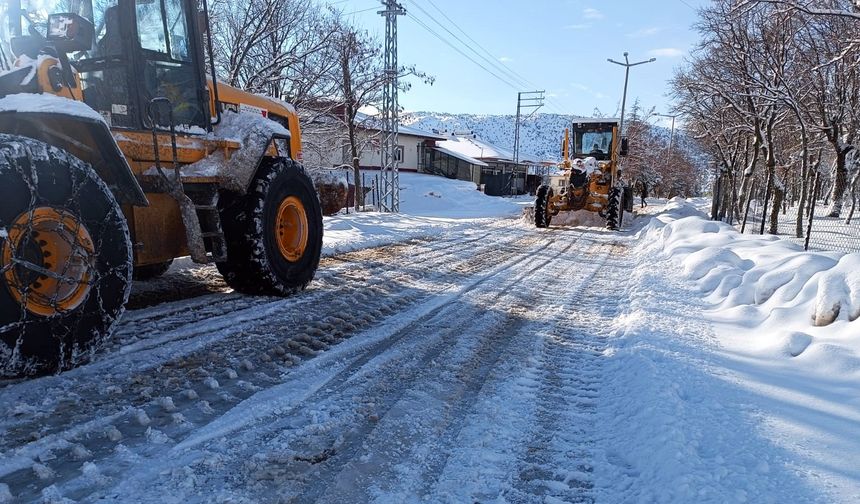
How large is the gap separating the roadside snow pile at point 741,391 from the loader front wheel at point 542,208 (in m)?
9.85

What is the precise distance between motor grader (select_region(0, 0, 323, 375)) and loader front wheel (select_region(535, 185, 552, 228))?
35.1 feet

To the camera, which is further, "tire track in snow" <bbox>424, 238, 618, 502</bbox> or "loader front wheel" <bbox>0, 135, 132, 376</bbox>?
"loader front wheel" <bbox>0, 135, 132, 376</bbox>

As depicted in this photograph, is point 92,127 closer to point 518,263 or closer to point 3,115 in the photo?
point 3,115

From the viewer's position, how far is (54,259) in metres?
3.17

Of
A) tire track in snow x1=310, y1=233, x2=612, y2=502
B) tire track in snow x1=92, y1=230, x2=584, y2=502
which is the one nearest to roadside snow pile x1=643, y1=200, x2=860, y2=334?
tire track in snow x1=310, y1=233, x2=612, y2=502

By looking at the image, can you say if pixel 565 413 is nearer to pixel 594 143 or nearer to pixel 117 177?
pixel 117 177

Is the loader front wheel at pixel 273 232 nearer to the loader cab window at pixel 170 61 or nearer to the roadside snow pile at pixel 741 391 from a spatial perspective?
the loader cab window at pixel 170 61

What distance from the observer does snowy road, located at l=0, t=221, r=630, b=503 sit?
2.33 metres

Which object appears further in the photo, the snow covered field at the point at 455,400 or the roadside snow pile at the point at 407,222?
the roadside snow pile at the point at 407,222

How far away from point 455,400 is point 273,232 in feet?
9.84

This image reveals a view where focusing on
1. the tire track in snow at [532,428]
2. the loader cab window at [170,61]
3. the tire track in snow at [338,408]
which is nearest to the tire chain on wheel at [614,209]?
the tire track in snow at [532,428]

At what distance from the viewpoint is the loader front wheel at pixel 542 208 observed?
16062 mm

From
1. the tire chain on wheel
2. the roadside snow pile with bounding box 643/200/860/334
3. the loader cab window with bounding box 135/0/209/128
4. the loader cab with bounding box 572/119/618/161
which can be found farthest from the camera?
the loader cab with bounding box 572/119/618/161

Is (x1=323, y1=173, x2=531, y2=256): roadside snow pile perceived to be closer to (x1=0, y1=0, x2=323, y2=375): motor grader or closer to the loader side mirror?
(x1=0, y1=0, x2=323, y2=375): motor grader
